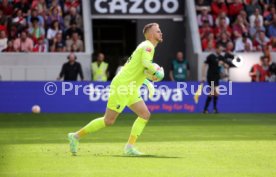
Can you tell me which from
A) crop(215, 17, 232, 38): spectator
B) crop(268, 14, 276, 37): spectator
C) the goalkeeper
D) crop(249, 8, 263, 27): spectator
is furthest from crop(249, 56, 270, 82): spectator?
the goalkeeper

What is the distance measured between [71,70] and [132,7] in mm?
4802

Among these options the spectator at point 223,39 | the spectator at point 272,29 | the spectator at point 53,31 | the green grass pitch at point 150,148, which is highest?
the spectator at point 53,31

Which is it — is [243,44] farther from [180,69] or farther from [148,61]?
[148,61]

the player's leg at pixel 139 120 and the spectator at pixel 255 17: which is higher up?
the spectator at pixel 255 17

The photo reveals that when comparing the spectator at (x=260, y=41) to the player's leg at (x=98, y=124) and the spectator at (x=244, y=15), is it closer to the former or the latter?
the spectator at (x=244, y=15)

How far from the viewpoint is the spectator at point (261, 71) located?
28594 mm

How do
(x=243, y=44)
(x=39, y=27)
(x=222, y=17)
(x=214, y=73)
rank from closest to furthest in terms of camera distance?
(x=214, y=73) < (x=39, y=27) < (x=243, y=44) < (x=222, y=17)

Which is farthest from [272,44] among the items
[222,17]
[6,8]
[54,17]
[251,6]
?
[6,8]

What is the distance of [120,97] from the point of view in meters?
13.6

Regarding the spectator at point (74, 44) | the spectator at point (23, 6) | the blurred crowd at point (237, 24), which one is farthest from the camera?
the blurred crowd at point (237, 24)

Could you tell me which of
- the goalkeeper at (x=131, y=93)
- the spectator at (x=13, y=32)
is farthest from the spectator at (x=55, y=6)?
the goalkeeper at (x=131, y=93)

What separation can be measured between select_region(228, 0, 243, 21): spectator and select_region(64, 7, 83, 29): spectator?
5.72m

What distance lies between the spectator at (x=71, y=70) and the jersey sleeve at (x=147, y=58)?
1363 cm

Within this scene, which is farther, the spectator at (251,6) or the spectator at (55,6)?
the spectator at (251,6)
